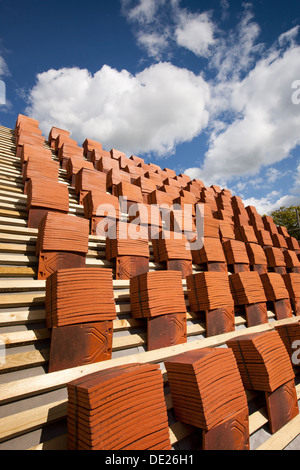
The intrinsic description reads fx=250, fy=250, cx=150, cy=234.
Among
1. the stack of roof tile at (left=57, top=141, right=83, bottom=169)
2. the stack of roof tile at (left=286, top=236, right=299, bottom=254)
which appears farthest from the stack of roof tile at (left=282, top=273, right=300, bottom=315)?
the stack of roof tile at (left=57, top=141, right=83, bottom=169)

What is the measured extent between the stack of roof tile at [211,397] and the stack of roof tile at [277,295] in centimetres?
229

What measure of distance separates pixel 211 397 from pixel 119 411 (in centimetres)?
59

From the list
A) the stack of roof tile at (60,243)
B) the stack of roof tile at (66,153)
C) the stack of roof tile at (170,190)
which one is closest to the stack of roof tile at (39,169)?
the stack of roof tile at (60,243)

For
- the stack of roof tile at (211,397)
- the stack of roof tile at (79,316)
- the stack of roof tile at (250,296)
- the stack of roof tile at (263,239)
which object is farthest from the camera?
the stack of roof tile at (263,239)

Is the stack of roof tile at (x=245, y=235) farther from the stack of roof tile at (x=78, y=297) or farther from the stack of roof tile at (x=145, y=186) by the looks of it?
the stack of roof tile at (x=78, y=297)

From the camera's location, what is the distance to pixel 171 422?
1528 mm

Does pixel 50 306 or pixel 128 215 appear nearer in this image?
pixel 50 306

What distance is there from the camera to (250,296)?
309cm

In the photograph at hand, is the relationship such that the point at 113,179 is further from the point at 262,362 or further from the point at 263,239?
the point at 262,362

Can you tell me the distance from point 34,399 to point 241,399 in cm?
123

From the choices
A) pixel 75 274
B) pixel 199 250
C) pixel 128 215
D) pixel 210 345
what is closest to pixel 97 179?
pixel 128 215

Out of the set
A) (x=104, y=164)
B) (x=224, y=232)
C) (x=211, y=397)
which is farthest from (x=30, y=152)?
(x=211, y=397)

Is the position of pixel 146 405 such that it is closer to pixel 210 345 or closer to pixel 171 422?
pixel 171 422

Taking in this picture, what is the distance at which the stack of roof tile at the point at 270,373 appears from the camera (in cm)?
184
